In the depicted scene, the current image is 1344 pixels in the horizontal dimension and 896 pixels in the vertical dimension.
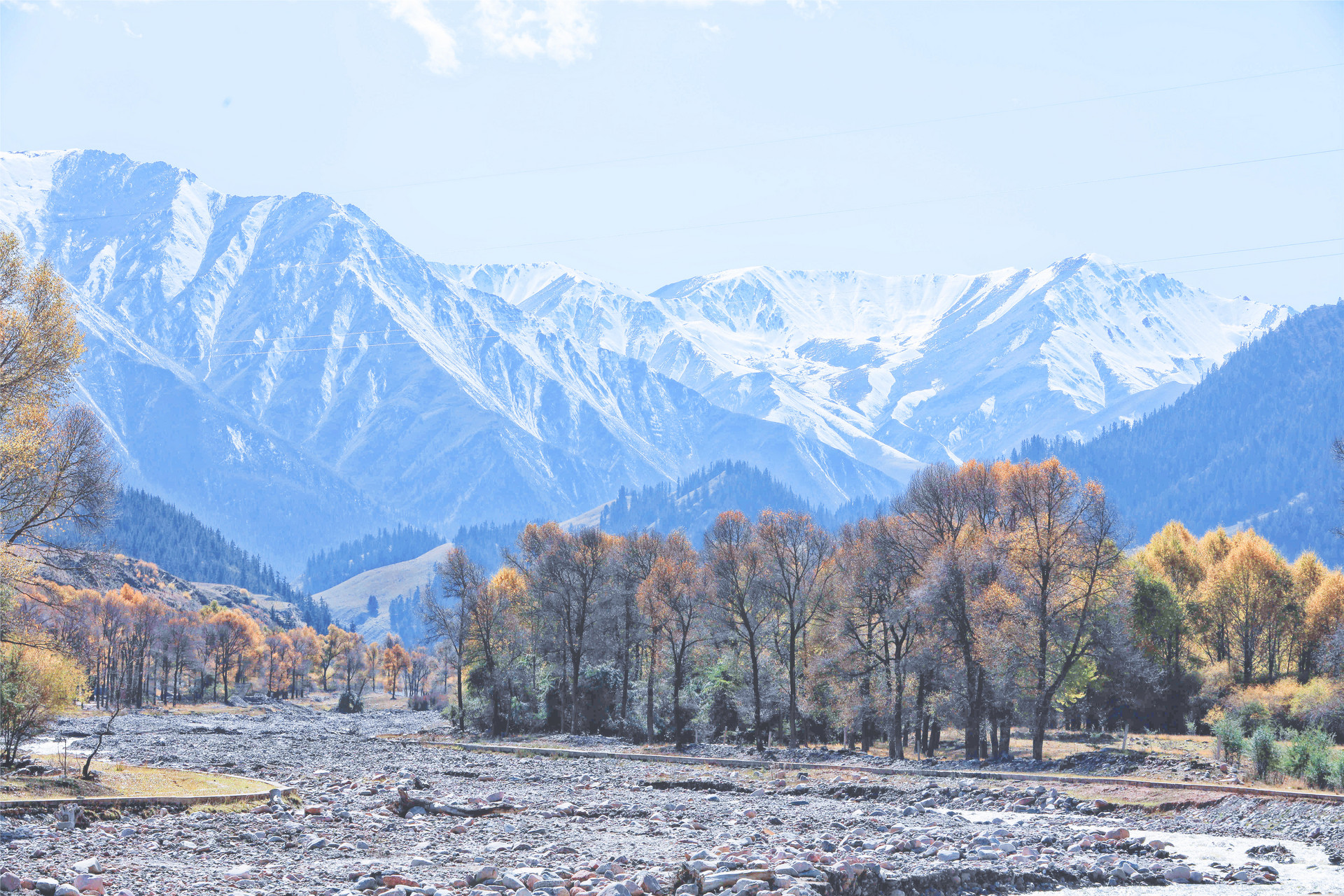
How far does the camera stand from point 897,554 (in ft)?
190

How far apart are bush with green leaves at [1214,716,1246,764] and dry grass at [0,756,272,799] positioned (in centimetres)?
3872

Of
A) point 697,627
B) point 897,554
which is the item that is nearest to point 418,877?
point 897,554

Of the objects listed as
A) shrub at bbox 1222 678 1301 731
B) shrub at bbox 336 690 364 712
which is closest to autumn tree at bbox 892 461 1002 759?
shrub at bbox 1222 678 1301 731

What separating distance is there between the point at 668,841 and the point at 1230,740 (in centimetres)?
2836

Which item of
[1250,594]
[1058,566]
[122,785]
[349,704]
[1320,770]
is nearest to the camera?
[122,785]

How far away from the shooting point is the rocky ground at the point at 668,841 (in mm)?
21578

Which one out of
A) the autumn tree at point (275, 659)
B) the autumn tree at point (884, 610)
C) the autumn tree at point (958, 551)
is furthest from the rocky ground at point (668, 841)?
the autumn tree at point (275, 659)

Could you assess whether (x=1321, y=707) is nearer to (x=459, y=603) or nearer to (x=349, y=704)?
(x=459, y=603)

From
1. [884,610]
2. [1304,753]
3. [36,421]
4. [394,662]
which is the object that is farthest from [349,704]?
[1304,753]

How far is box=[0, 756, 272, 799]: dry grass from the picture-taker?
90.5ft

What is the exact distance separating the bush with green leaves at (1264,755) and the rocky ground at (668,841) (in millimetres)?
5639

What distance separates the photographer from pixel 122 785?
102 feet

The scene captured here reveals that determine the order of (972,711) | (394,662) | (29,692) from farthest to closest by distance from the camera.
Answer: (394,662) → (972,711) → (29,692)

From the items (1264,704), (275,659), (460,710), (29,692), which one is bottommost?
(275,659)
